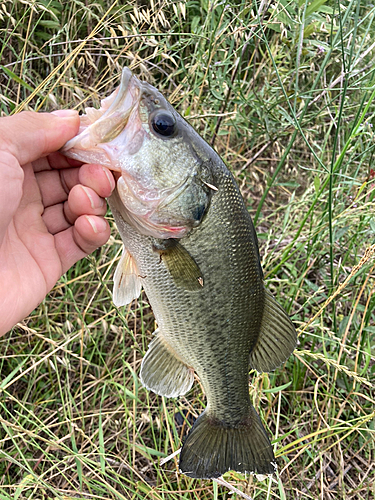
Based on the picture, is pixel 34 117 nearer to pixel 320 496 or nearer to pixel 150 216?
pixel 150 216

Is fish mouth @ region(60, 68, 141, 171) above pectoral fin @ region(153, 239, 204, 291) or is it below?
above

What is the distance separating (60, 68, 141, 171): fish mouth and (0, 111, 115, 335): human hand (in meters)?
0.07

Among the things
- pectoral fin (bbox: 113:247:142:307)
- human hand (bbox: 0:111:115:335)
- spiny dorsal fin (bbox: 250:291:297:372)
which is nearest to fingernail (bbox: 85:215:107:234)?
human hand (bbox: 0:111:115:335)

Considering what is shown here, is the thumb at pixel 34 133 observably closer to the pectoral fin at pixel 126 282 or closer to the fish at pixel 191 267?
the fish at pixel 191 267

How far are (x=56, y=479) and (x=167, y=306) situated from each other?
1.44 meters

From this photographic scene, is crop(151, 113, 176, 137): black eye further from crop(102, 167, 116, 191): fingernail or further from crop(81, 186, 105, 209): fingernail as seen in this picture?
crop(81, 186, 105, 209): fingernail

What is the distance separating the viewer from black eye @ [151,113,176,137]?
1542 millimetres

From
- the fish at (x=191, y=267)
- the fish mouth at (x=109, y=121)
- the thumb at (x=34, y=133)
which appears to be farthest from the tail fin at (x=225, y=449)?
the thumb at (x=34, y=133)

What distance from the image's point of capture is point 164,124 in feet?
5.09

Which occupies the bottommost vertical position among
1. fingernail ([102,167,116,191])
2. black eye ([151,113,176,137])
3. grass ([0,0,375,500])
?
grass ([0,0,375,500])

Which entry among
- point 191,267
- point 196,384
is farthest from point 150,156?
point 196,384

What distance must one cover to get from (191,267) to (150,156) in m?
0.44

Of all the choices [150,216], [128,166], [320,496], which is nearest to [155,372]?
[150,216]

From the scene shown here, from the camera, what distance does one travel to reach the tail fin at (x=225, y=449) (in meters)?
1.78
